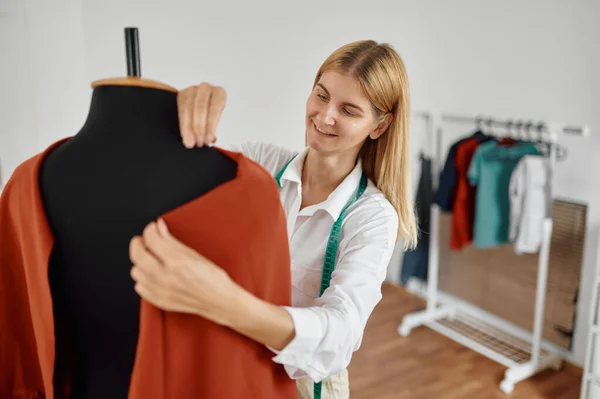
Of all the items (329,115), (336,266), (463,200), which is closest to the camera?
(336,266)

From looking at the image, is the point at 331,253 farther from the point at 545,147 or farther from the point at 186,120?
the point at 545,147

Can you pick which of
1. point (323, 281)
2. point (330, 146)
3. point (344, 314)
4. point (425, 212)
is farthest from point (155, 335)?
point (425, 212)

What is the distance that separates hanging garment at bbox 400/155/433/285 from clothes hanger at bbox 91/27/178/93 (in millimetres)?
2756

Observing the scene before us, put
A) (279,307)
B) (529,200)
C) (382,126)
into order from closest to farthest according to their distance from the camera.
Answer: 1. (279,307)
2. (382,126)
3. (529,200)

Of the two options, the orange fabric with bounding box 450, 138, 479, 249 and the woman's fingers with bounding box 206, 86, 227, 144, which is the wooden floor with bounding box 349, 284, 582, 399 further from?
the woman's fingers with bounding box 206, 86, 227, 144

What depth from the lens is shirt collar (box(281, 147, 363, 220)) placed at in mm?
1220

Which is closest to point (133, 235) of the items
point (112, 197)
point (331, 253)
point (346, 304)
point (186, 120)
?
point (112, 197)

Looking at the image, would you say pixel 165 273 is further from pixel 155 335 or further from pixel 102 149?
pixel 102 149

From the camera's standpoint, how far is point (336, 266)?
112 centimetres

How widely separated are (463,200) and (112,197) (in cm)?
268

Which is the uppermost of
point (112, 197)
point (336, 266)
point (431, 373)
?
point (112, 197)

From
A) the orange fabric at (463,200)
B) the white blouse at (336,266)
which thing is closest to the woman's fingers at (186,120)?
the white blouse at (336,266)

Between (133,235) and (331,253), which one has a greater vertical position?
(133,235)

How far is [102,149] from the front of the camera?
2.55 feet
